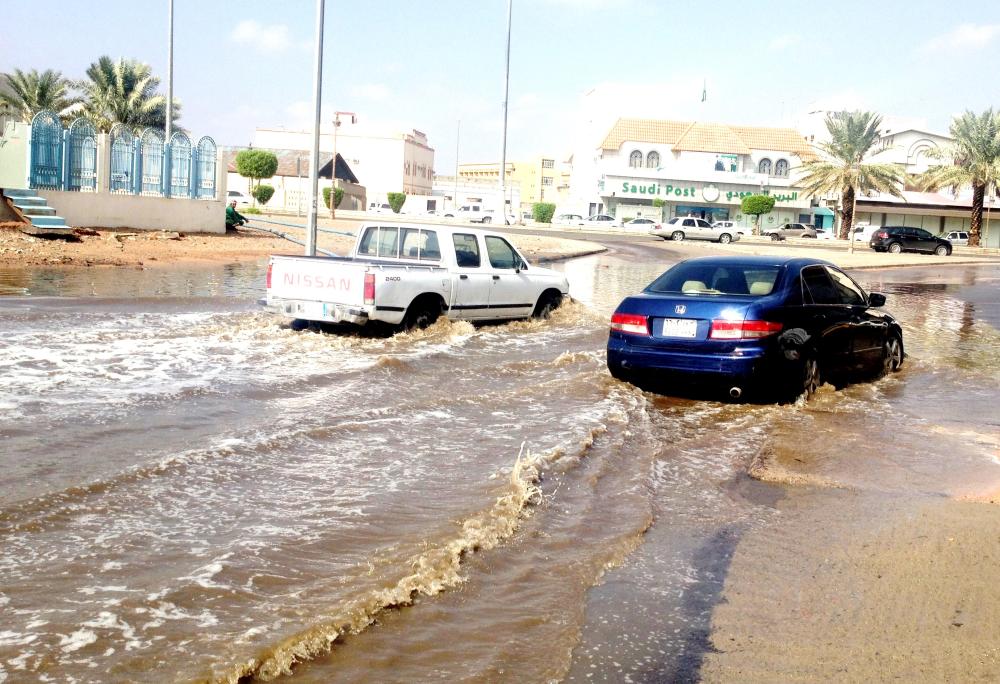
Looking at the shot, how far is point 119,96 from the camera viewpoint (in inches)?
2160

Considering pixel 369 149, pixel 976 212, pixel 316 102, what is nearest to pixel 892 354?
pixel 316 102

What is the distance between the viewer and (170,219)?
28.3m

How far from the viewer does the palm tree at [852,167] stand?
65625 millimetres

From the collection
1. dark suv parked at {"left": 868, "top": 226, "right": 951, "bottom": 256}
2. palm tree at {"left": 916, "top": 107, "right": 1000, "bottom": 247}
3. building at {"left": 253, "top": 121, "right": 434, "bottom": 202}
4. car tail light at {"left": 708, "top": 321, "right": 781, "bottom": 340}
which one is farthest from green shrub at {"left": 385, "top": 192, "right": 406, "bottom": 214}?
car tail light at {"left": 708, "top": 321, "right": 781, "bottom": 340}

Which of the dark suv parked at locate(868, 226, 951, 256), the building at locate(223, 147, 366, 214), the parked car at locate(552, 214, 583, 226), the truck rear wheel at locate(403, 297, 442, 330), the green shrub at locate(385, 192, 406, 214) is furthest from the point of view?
the green shrub at locate(385, 192, 406, 214)

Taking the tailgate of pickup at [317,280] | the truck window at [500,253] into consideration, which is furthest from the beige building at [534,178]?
the tailgate of pickup at [317,280]

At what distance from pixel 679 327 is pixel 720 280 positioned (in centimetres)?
85

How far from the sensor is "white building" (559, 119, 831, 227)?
79.6m

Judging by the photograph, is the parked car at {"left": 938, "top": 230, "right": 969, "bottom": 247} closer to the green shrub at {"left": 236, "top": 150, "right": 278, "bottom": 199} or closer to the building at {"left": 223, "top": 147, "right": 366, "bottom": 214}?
the building at {"left": 223, "top": 147, "right": 366, "bottom": 214}

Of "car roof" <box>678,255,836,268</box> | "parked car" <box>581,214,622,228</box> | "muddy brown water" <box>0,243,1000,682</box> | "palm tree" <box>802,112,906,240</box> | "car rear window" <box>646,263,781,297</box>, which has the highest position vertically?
"palm tree" <box>802,112,906,240</box>

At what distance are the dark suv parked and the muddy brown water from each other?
4287 centimetres

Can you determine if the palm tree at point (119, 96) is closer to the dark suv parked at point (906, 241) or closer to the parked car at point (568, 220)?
the parked car at point (568, 220)

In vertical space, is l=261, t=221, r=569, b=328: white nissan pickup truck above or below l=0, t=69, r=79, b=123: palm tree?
below

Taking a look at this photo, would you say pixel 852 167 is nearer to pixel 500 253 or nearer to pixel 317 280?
pixel 500 253
